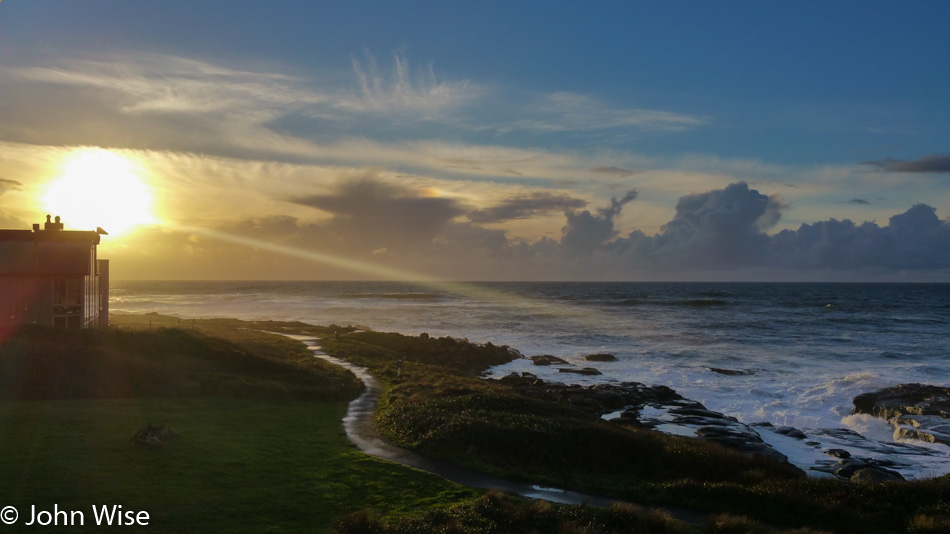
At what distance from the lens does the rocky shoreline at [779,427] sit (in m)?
24.2

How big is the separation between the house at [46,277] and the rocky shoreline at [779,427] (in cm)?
2649

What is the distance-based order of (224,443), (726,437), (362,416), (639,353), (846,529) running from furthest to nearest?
(639,353)
(726,437)
(362,416)
(224,443)
(846,529)

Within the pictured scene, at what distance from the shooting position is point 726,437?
26.6 metres

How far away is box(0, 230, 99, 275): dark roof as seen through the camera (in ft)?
111

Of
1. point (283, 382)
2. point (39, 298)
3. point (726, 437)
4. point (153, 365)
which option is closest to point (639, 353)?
point (726, 437)

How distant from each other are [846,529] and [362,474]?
12.5 m

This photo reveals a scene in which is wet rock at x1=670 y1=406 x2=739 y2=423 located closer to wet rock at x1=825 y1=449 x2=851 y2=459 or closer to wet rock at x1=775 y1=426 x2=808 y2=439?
wet rock at x1=775 y1=426 x2=808 y2=439

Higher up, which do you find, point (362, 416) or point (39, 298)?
point (39, 298)

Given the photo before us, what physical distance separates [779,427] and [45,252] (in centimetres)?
4171

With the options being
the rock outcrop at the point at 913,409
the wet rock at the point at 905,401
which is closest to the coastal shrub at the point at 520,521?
the rock outcrop at the point at 913,409

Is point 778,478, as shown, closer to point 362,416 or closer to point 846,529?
point 846,529

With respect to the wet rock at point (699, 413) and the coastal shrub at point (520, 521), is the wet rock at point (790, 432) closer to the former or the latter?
the wet rock at point (699, 413)

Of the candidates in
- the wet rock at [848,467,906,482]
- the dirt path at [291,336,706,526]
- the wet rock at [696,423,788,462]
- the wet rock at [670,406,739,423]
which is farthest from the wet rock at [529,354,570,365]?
the wet rock at [848,467,906,482]

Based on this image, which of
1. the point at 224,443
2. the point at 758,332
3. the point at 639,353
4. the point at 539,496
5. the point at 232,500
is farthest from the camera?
the point at 758,332
